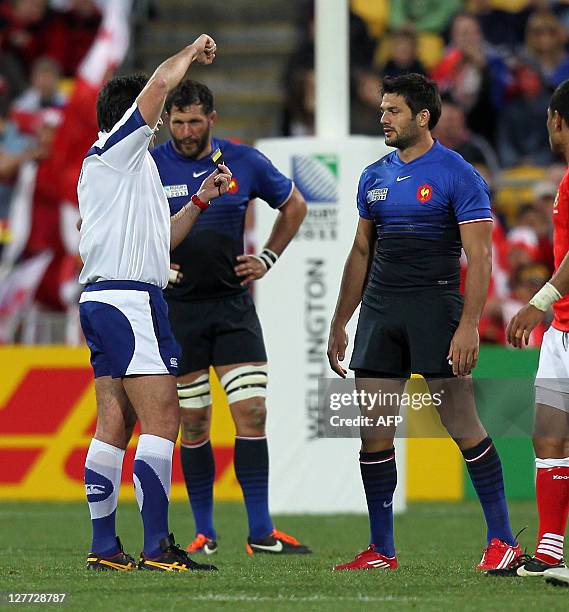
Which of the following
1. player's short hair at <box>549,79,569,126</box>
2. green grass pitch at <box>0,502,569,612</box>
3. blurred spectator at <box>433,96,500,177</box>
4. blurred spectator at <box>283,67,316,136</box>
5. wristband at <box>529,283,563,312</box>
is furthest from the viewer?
blurred spectator at <box>283,67,316,136</box>

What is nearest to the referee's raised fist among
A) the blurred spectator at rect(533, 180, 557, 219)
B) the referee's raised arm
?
the referee's raised arm

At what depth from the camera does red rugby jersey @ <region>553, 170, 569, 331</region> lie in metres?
6.00

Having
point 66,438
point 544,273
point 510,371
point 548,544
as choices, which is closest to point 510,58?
point 544,273

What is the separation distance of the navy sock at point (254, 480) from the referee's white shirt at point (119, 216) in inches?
71.1

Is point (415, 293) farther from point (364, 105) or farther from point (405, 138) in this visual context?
point (364, 105)

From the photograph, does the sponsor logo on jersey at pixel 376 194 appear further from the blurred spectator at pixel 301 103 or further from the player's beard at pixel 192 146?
the blurred spectator at pixel 301 103

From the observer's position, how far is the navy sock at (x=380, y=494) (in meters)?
6.63

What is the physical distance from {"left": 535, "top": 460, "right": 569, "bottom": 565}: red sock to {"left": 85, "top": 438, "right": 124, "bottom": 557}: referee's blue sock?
71.5 inches

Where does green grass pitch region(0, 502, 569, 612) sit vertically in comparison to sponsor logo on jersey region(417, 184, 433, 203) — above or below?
below

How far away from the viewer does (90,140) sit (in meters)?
15.2

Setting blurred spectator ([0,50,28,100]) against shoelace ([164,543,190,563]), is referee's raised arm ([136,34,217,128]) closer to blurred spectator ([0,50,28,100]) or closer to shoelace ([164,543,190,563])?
shoelace ([164,543,190,563])

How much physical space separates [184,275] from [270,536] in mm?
1442

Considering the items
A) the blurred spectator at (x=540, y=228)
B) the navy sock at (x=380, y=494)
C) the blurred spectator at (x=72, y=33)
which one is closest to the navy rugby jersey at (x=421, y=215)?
the navy sock at (x=380, y=494)

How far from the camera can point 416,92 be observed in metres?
6.56
